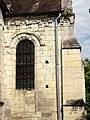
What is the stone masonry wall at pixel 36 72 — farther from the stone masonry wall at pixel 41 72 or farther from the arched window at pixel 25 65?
the arched window at pixel 25 65

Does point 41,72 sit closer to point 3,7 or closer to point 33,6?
point 33,6

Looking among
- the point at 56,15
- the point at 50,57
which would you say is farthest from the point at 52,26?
the point at 50,57

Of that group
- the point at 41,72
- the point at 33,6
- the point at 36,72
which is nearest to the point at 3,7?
the point at 33,6

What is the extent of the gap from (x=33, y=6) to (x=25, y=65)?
3822 millimetres

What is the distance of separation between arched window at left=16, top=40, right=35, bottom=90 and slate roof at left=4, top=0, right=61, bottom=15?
1.93 metres

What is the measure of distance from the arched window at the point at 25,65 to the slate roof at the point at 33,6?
75.8 inches

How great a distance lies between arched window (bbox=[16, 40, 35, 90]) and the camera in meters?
18.6

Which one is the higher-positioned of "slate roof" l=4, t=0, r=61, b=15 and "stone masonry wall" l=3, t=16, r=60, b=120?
"slate roof" l=4, t=0, r=61, b=15

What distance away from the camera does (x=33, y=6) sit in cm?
1983

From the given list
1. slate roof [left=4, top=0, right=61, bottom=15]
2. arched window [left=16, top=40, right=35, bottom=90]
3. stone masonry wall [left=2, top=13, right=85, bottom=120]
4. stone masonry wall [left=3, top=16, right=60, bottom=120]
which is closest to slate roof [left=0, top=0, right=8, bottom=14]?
slate roof [left=4, top=0, right=61, bottom=15]

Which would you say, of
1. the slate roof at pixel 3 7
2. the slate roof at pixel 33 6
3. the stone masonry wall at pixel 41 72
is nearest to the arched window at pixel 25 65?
the stone masonry wall at pixel 41 72

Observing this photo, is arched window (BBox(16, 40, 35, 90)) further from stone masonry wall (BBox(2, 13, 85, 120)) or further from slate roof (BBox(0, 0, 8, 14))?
slate roof (BBox(0, 0, 8, 14))

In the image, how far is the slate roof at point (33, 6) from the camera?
754 inches

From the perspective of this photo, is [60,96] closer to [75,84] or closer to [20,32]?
[75,84]
